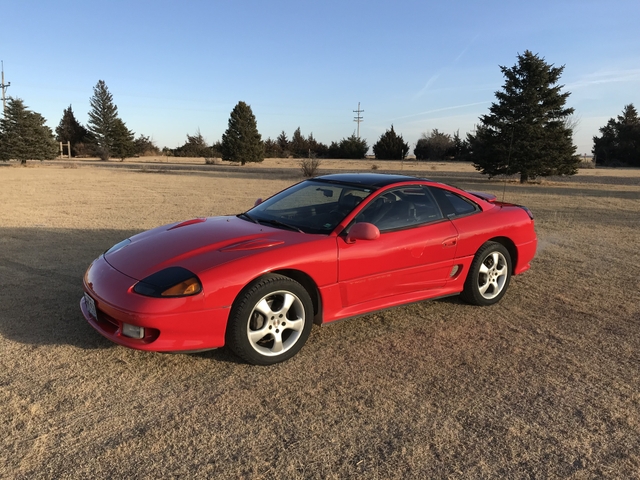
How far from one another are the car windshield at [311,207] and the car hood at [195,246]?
223mm

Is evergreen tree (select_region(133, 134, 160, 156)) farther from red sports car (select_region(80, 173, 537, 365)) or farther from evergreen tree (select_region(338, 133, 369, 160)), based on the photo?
red sports car (select_region(80, 173, 537, 365))

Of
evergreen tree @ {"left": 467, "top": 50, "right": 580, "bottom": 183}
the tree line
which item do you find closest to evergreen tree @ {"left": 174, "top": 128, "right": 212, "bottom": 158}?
the tree line

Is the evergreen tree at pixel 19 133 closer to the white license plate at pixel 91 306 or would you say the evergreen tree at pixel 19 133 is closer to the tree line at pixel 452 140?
the tree line at pixel 452 140

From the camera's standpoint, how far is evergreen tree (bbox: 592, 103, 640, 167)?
57562 millimetres

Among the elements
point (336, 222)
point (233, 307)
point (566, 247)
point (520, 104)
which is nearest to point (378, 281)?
point (336, 222)

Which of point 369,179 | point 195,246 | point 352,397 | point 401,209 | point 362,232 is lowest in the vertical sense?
point 352,397

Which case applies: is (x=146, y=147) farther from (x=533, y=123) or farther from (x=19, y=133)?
(x=533, y=123)

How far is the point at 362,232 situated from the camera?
12.6 ft

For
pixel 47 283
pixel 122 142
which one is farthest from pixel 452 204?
pixel 122 142

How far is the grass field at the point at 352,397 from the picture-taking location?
2.50 m

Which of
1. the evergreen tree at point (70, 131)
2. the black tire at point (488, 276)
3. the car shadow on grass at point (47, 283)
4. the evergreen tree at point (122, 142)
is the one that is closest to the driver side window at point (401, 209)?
the black tire at point (488, 276)

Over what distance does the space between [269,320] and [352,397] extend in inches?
32.8

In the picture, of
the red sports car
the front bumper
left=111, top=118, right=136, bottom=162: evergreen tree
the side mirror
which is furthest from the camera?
left=111, top=118, right=136, bottom=162: evergreen tree

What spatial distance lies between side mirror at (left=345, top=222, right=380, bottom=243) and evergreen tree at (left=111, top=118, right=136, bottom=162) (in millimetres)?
54669
